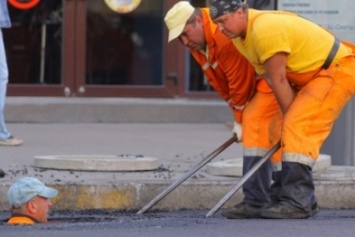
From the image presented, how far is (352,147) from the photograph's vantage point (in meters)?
9.56

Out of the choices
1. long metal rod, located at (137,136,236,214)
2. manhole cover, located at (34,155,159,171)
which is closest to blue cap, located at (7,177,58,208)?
long metal rod, located at (137,136,236,214)

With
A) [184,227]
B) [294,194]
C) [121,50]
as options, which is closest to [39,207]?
[184,227]

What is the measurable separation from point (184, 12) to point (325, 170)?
7.67 ft

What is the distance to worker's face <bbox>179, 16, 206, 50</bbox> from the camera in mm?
7527

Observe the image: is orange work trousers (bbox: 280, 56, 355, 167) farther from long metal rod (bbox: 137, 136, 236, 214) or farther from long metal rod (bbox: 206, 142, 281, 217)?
long metal rod (bbox: 137, 136, 236, 214)

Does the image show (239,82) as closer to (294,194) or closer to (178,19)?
(178,19)

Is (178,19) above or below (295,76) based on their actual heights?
above

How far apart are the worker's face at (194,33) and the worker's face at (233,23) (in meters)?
0.25

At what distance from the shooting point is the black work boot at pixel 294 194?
291 inches

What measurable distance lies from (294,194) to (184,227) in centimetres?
80

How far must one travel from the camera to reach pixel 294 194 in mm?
7430

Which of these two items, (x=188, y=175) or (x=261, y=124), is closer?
(x=261, y=124)

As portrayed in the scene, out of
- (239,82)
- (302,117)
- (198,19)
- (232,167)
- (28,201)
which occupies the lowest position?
(232,167)

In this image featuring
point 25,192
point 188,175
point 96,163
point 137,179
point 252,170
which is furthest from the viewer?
point 96,163
